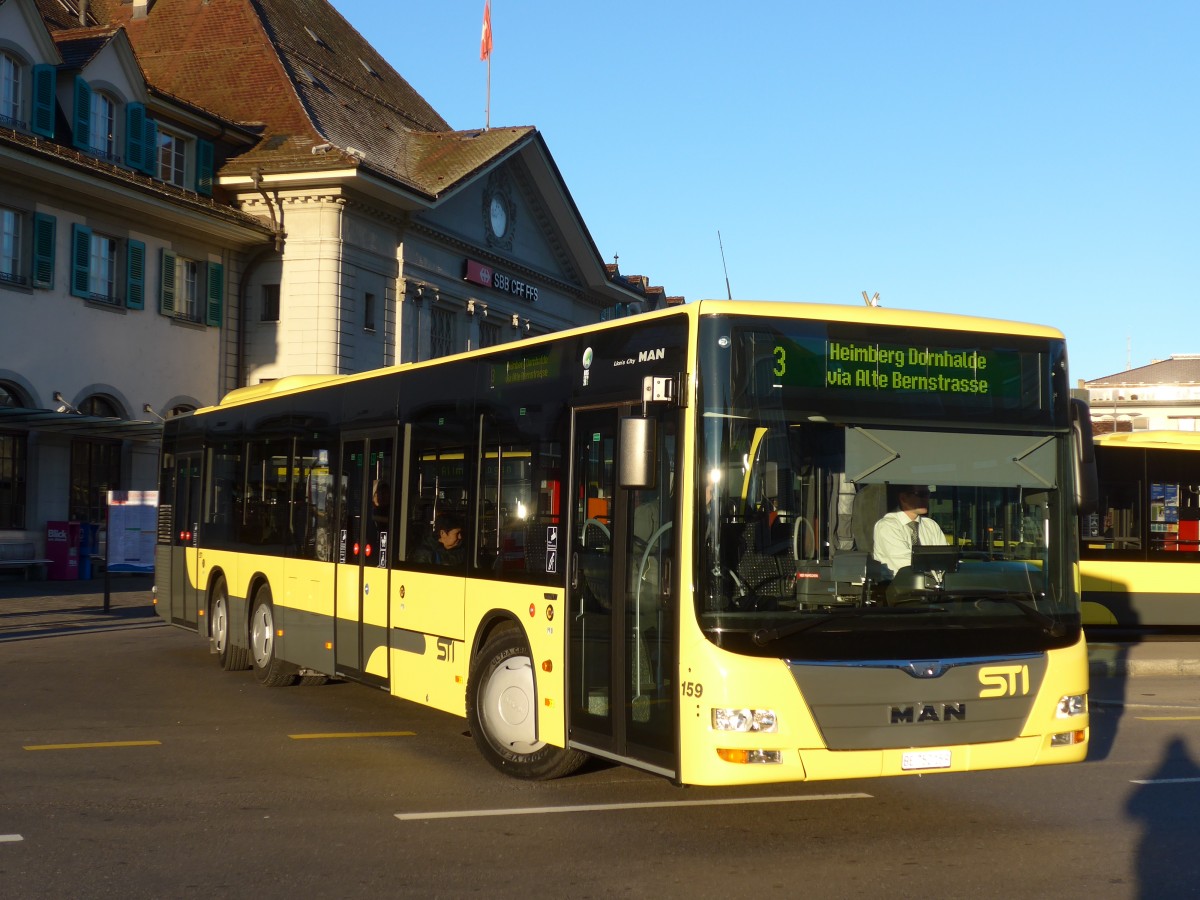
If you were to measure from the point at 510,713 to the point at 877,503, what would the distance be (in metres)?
2.91

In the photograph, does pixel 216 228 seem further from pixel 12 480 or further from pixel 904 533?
pixel 904 533

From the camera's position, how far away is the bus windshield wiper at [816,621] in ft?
24.4

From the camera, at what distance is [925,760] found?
7574 millimetres

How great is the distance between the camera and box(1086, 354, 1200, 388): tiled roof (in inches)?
4542

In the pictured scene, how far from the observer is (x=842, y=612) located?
298 inches

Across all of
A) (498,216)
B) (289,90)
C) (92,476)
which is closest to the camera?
(92,476)

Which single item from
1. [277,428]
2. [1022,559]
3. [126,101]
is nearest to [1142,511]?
[277,428]

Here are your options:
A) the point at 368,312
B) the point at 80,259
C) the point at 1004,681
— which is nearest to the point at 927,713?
the point at 1004,681

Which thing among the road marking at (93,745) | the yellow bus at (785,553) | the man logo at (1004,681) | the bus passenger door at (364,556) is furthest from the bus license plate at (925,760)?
the road marking at (93,745)

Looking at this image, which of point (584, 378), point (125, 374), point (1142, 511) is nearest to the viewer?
point (584, 378)

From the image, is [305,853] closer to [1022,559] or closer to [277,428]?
[1022,559]

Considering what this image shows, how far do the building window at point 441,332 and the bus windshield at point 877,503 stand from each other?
35.2 meters

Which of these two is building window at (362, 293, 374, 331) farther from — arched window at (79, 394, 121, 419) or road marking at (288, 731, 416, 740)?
road marking at (288, 731, 416, 740)

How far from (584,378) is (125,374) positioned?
26.7 meters
